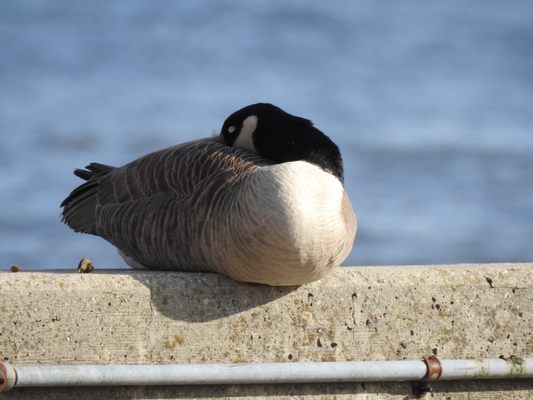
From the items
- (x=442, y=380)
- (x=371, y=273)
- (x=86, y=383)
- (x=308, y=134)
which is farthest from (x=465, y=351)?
(x=86, y=383)

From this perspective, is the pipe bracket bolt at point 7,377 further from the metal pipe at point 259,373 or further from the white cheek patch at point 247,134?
the white cheek patch at point 247,134

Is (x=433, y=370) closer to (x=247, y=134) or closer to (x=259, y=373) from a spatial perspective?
(x=259, y=373)

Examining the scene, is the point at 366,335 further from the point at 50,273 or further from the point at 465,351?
the point at 50,273

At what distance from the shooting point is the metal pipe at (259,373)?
4395 mm

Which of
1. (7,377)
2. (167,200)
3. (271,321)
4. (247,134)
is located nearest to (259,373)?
(271,321)

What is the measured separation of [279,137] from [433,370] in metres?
1.38

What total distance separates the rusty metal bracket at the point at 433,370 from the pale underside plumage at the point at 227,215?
0.60 metres

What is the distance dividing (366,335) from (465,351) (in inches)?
19.8

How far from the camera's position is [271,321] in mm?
4973

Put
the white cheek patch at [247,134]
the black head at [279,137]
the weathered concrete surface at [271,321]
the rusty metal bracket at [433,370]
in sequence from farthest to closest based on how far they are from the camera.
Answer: the white cheek patch at [247,134]
the black head at [279,137]
the rusty metal bracket at [433,370]
the weathered concrete surface at [271,321]

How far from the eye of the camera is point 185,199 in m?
5.44

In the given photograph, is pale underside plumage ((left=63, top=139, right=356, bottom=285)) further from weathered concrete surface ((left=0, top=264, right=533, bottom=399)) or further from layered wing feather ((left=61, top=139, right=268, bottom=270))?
weathered concrete surface ((left=0, top=264, right=533, bottom=399))

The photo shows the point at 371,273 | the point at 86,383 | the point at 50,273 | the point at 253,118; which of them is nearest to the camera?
the point at 86,383

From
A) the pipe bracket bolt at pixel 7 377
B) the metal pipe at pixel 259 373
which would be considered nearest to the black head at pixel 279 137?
the metal pipe at pixel 259 373
